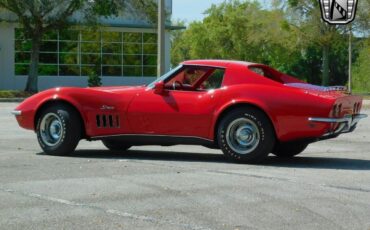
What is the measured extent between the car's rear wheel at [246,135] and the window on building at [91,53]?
126 ft

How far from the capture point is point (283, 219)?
5918 mm

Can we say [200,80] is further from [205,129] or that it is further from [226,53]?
[226,53]

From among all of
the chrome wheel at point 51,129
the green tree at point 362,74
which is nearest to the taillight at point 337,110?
the chrome wheel at point 51,129

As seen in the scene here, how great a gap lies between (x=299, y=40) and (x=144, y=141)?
138 feet

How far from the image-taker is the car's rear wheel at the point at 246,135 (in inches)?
364

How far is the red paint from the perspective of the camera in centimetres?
912

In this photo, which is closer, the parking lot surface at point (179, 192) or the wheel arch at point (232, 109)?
the parking lot surface at point (179, 192)

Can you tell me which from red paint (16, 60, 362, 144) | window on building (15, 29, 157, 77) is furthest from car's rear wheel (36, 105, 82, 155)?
window on building (15, 29, 157, 77)

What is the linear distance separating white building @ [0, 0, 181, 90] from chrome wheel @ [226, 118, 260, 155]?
36992 mm

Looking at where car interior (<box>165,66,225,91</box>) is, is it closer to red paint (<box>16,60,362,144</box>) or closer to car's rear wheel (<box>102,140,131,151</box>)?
red paint (<box>16,60,362,144</box>)

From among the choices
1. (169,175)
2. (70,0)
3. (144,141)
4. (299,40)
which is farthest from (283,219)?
(299,40)

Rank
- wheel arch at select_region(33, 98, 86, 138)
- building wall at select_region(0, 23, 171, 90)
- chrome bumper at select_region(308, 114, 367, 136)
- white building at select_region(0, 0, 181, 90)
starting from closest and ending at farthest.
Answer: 1. chrome bumper at select_region(308, 114, 367, 136)
2. wheel arch at select_region(33, 98, 86, 138)
3. building wall at select_region(0, 23, 171, 90)
4. white building at select_region(0, 0, 181, 90)

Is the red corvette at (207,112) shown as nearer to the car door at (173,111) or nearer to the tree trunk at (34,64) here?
the car door at (173,111)

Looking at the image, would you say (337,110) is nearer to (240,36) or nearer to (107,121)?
(107,121)
